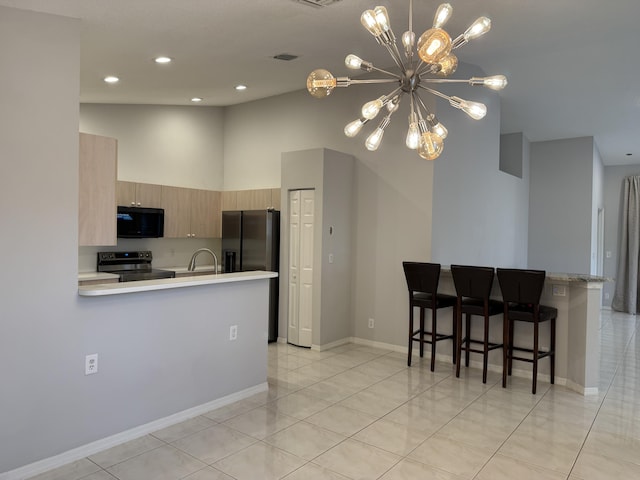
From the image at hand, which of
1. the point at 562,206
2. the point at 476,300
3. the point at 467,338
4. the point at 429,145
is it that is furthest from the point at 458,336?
the point at 562,206

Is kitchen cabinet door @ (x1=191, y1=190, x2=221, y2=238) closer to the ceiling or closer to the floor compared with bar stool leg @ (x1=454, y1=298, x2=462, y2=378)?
closer to the ceiling

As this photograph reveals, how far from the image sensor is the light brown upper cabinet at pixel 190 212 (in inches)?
233

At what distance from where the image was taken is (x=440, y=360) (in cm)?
491

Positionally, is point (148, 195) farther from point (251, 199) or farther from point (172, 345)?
point (172, 345)

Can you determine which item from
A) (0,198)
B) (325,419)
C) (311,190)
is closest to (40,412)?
(0,198)

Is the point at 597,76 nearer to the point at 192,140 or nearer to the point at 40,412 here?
the point at 192,140

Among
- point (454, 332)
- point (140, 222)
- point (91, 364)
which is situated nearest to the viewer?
point (91, 364)

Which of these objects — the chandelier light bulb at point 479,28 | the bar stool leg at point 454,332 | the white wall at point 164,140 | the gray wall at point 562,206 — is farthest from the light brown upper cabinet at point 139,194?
the gray wall at point 562,206

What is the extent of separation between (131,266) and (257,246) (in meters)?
1.63

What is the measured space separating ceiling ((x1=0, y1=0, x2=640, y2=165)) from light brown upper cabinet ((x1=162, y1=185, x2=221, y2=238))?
1.26 meters

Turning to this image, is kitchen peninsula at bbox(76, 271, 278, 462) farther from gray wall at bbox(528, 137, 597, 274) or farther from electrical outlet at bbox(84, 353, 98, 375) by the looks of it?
gray wall at bbox(528, 137, 597, 274)

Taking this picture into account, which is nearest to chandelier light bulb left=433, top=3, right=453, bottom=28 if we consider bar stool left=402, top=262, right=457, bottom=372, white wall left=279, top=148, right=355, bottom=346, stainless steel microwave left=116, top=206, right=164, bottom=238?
bar stool left=402, top=262, right=457, bottom=372

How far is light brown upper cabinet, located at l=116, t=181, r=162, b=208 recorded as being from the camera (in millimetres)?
5438

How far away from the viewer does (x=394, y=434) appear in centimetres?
309
